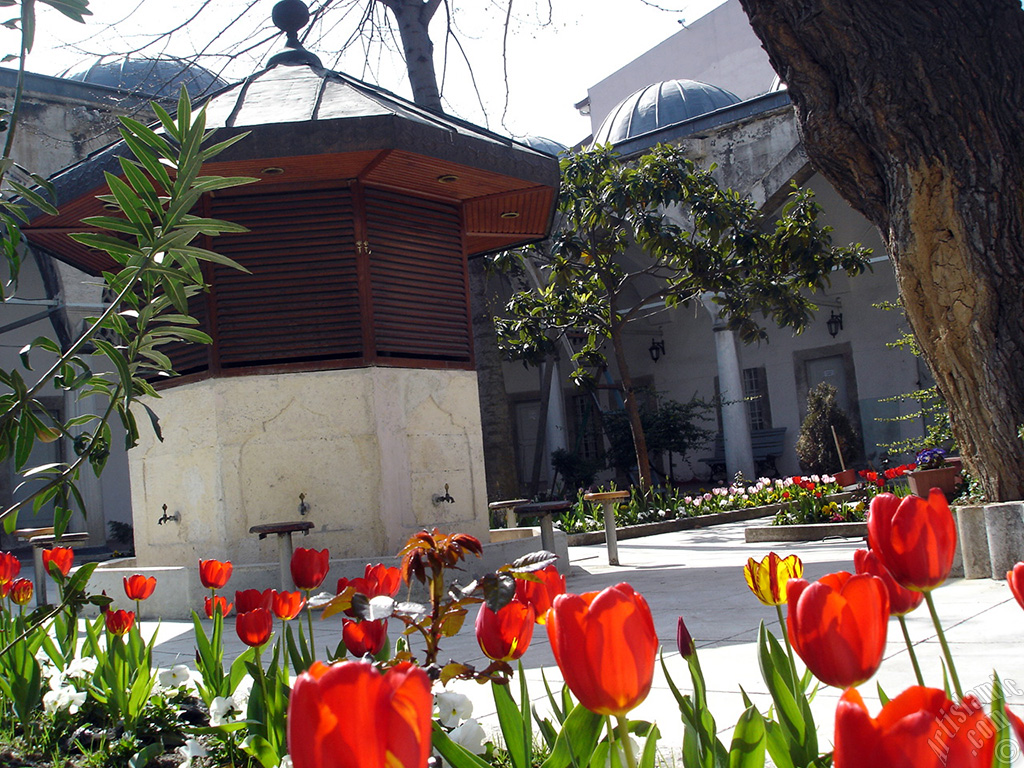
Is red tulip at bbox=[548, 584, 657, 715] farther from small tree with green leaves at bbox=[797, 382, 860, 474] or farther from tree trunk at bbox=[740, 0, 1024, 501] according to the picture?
small tree with green leaves at bbox=[797, 382, 860, 474]

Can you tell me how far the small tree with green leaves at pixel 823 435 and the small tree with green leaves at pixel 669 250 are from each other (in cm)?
312

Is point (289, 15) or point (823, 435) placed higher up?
point (289, 15)

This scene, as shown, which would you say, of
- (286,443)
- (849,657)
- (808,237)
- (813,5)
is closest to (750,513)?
(808,237)

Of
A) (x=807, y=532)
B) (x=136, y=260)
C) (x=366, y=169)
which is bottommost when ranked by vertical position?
(x=807, y=532)

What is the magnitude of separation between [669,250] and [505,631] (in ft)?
35.1

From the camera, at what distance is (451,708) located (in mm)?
2014

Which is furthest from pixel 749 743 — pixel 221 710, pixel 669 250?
pixel 669 250

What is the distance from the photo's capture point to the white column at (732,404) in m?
18.0

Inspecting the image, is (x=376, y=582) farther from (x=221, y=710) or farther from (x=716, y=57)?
(x=716, y=57)

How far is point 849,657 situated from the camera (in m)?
1.01

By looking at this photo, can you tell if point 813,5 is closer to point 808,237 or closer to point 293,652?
point 293,652

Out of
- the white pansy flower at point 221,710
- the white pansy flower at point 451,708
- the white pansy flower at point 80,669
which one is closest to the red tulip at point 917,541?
the white pansy flower at point 451,708

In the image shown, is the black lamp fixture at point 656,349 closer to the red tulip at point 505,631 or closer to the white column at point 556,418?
the white column at point 556,418

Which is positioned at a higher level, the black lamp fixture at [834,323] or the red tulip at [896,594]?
the black lamp fixture at [834,323]
